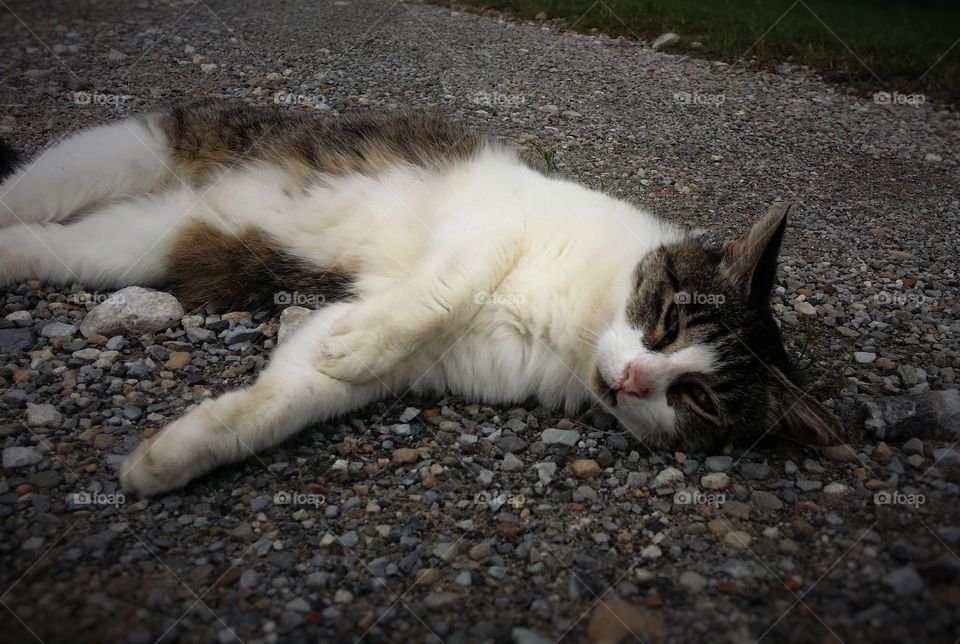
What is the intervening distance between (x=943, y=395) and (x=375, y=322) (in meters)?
2.50

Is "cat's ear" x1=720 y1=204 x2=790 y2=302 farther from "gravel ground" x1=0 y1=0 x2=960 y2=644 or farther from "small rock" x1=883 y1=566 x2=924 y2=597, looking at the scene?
"small rock" x1=883 y1=566 x2=924 y2=597

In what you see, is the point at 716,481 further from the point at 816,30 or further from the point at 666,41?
the point at 816,30

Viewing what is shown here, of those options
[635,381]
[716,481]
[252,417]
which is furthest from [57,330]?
[716,481]

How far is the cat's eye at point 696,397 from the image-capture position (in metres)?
2.71

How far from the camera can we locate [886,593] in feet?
6.72

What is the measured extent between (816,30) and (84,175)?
27.1ft

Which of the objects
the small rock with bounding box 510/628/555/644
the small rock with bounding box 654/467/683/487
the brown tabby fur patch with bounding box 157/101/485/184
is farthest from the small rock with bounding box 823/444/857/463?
the brown tabby fur patch with bounding box 157/101/485/184

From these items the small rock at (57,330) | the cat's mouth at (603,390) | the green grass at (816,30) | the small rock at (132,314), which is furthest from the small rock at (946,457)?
the green grass at (816,30)

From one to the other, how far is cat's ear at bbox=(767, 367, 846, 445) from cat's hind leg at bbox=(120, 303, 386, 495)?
5.47 feet

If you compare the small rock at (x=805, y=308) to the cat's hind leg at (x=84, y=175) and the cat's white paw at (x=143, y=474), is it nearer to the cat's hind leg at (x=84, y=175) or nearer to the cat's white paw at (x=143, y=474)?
the cat's white paw at (x=143, y=474)

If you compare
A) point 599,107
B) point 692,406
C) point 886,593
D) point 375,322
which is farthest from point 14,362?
point 599,107

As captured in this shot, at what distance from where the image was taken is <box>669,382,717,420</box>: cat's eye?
2.71m

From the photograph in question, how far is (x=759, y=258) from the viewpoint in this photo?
2.84m

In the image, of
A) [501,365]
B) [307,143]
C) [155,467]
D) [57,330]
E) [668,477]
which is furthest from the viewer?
[307,143]
